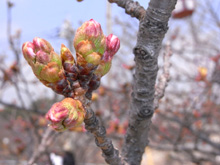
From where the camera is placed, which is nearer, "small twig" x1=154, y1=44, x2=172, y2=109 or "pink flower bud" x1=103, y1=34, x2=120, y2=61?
"pink flower bud" x1=103, y1=34, x2=120, y2=61

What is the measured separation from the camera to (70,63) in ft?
2.41

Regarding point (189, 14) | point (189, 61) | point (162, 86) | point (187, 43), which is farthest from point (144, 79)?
point (187, 43)

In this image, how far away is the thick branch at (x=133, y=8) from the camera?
79 centimetres

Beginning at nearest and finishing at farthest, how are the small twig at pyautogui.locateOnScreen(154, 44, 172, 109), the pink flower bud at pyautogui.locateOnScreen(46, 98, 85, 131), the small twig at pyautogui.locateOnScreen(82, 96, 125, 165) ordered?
1. the pink flower bud at pyautogui.locateOnScreen(46, 98, 85, 131)
2. the small twig at pyautogui.locateOnScreen(82, 96, 125, 165)
3. the small twig at pyautogui.locateOnScreen(154, 44, 172, 109)

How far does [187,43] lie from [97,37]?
8493 mm

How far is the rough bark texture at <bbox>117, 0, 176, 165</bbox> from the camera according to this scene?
26.9 inches

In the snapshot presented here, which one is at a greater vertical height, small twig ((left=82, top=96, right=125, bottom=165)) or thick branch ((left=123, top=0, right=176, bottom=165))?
thick branch ((left=123, top=0, right=176, bottom=165))

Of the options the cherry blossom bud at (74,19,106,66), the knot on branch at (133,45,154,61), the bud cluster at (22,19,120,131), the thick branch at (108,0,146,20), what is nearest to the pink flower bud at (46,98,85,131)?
the bud cluster at (22,19,120,131)

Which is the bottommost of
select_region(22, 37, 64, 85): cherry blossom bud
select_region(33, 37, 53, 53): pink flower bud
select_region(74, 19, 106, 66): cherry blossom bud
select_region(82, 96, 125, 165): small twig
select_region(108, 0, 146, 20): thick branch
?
select_region(82, 96, 125, 165): small twig

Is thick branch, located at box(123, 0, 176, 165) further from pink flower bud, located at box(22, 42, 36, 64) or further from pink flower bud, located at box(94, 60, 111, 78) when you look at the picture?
pink flower bud, located at box(22, 42, 36, 64)

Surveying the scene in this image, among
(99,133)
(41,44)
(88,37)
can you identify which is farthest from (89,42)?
(99,133)

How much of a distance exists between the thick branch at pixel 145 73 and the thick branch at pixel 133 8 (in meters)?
0.06

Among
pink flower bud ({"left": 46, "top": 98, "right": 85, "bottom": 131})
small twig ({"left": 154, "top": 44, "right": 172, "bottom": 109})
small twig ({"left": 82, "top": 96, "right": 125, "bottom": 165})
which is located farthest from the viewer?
small twig ({"left": 154, "top": 44, "right": 172, "bottom": 109})

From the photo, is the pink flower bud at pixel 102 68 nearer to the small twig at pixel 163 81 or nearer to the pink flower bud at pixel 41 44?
the pink flower bud at pixel 41 44
